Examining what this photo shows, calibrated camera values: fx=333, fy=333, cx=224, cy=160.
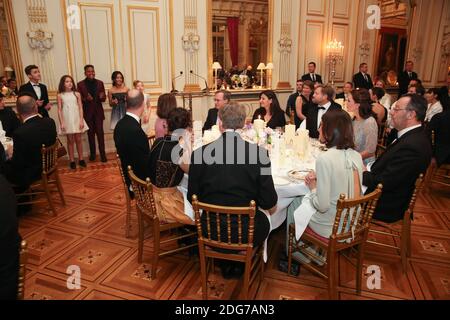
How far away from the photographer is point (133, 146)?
3156mm

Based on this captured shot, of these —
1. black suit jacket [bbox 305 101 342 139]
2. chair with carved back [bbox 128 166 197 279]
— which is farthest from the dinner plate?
black suit jacket [bbox 305 101 342 139]

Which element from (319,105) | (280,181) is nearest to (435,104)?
(319,105)

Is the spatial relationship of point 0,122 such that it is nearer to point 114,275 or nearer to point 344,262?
point 114,275

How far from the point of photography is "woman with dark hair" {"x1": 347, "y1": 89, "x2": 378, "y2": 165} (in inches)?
142

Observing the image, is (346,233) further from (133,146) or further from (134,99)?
(134,99)

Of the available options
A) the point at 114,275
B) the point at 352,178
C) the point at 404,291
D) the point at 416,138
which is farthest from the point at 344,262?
the point at 114,275

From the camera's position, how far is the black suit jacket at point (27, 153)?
3584mm

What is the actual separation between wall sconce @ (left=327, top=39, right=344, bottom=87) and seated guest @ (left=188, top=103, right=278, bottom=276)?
722cm

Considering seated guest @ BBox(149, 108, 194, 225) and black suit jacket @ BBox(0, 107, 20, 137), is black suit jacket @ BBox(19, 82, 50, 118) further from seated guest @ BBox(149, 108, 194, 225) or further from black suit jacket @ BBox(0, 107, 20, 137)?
seated guest @ BBox(149, 108, 194, 225)

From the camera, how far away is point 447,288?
2.75 meters

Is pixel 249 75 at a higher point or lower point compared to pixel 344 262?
higher

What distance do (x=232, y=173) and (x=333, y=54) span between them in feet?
25.2

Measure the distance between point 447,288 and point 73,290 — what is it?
3067 millimetres

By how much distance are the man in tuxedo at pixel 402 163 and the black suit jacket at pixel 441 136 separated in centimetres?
200
